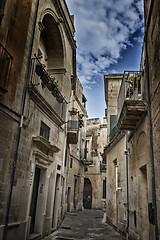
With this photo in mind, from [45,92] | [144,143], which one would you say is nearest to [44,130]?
[45,92]

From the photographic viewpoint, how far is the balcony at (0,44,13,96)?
231 inches

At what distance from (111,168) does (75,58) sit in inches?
Result: 291

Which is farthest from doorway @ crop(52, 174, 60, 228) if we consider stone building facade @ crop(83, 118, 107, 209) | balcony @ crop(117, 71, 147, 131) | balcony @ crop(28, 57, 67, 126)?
stone building facade @ crop(83, 118, 107, 209)

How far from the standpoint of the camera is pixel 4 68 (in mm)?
5984

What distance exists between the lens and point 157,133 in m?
5.55

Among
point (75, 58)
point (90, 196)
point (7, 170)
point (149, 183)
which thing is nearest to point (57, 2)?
point (75, 58)

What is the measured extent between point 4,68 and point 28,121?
201 cm

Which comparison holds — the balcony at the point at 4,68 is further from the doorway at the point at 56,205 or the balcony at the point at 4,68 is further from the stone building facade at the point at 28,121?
the doorway at the point at 56,205

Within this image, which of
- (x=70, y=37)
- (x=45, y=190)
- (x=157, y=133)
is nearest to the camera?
(x=157, y=133)

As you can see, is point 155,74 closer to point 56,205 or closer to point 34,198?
point 34,198

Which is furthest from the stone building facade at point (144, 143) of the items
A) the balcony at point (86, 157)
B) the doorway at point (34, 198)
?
the balcony at point (86, 157)

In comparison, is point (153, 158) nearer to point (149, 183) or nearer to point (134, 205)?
point (149, 183)

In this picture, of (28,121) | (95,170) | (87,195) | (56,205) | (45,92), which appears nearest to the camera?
(28,121)

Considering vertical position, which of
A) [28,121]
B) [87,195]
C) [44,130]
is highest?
[44,130]
